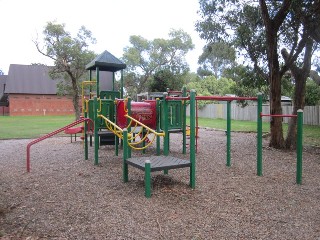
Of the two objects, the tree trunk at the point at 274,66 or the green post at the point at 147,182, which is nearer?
the green post at the point at 147,182

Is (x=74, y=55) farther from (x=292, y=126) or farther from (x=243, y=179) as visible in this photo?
(x=243, y=179)

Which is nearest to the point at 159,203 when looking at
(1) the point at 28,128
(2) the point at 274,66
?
(2) the point at 274,66

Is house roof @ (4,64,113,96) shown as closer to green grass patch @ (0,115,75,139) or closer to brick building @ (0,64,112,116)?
brick building @ (0,64,112,116)

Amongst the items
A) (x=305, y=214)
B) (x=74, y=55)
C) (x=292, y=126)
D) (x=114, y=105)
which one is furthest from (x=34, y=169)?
(x=74, y=55)

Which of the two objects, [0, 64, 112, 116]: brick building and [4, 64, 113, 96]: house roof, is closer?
[0, 64, 112, 116]: brick building

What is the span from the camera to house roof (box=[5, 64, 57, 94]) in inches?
1777

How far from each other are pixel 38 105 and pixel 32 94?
1.74m

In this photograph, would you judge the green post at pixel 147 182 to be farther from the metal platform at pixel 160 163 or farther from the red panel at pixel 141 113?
the red panel at pixel 141 113

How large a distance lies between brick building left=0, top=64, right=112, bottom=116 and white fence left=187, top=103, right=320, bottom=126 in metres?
16.1

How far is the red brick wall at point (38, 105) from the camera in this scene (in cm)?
4447

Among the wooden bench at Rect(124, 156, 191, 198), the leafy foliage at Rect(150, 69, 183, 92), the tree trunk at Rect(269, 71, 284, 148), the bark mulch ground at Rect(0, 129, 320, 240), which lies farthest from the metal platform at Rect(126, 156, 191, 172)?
the leafy foliage at Rect(150, 69, 183, 92)

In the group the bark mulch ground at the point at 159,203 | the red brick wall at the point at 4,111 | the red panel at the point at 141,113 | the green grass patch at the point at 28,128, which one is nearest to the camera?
the bark mulch ground at the point at 159,203

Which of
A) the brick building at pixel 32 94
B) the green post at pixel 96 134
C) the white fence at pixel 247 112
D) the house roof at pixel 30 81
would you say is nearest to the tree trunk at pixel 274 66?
the green post at pixel 96 134

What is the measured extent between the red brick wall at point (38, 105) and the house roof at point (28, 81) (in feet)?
2.59
